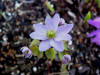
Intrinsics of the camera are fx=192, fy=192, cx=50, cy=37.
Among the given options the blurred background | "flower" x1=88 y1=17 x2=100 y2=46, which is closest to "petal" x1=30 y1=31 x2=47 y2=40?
the blurred background

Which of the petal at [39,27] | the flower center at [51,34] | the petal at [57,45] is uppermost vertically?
the petal at [39,27]

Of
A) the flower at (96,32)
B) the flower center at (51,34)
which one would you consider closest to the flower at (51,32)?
the flower center at (51,34)

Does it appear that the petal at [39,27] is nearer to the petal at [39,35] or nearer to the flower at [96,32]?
the petal at [39,35]

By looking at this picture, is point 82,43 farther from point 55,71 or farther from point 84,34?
point 55,71

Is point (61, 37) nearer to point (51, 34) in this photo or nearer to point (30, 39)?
point (51, 34)

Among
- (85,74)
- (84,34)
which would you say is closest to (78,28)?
(84,34)
